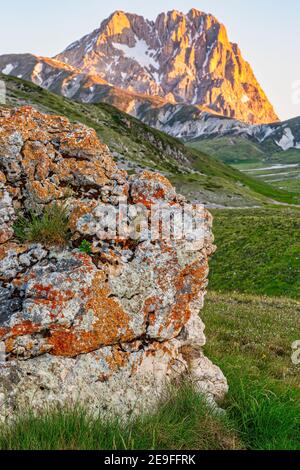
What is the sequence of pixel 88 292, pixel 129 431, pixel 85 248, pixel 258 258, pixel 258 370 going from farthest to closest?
pixel 258 258 < pixel 258 370 < pixel 85 248 < pixel 88 292 < pixel 129 431

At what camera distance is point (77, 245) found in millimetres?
7129

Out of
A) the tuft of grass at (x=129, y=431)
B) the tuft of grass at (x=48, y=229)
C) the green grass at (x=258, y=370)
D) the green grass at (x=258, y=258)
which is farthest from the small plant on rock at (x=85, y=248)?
the green grass at (x=258, y=258)

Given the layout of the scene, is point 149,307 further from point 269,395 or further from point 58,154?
point 58,154

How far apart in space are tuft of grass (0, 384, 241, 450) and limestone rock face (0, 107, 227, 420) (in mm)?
434

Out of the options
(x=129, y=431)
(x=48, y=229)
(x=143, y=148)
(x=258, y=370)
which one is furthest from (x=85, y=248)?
(x=143, y=148)

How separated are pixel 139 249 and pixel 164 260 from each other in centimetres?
53

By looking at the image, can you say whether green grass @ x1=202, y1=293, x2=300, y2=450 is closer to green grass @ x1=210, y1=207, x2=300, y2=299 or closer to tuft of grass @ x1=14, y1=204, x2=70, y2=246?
tuft of grass @ x1=14, y1=204, x2=70, y2=246

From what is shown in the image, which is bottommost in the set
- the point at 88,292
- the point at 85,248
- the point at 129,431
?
the point at 129,431

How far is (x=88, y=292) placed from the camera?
6.50m

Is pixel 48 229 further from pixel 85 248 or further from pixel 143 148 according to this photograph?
pixel 143 148

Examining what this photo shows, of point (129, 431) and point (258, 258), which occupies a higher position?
point (129, 431)

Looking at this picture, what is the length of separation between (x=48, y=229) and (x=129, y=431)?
12.3ft

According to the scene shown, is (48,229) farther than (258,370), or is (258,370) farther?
(258,370)
